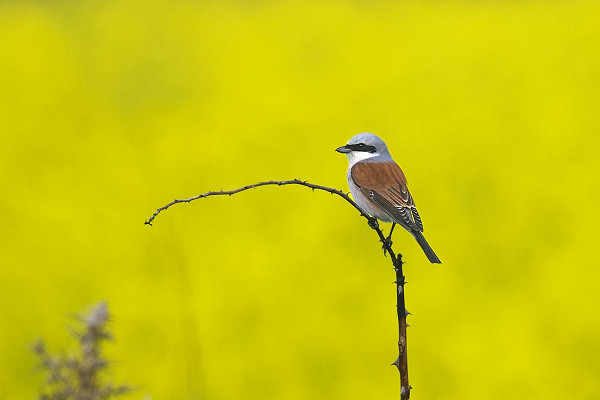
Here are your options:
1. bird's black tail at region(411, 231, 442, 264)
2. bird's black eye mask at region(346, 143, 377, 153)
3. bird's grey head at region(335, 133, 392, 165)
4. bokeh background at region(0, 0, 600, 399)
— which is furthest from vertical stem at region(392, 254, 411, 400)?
bokeh background at region(0, 0, 600, 399)

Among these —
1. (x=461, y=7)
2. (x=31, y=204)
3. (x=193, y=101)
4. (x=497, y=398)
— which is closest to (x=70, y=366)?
(x=497, y=398)

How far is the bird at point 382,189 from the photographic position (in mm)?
3074

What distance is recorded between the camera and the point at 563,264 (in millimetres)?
6699

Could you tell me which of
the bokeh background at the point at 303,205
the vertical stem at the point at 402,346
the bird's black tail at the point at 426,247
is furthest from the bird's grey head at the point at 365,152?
the bokeh background at the point at 303,205

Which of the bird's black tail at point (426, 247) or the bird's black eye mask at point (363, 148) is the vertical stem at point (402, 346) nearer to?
the bird's black tail at point (426, 247)

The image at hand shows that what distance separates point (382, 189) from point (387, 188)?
0.02m

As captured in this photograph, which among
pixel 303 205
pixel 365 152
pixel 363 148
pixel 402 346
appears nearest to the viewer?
pixel 402 346

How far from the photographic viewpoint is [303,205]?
23.8 feet

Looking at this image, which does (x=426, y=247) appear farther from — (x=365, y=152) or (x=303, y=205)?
(x=303, y=205)

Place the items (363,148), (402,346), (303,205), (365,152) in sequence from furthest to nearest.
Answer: (303,205), (365,152), (363,148), (402,346)

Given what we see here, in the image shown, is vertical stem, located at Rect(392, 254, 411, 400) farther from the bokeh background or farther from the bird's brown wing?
the bokeh background

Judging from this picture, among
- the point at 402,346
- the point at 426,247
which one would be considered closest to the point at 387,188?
the point at 426,247

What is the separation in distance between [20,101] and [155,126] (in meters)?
1.42

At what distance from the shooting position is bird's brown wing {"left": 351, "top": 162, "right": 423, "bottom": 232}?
3.08m
